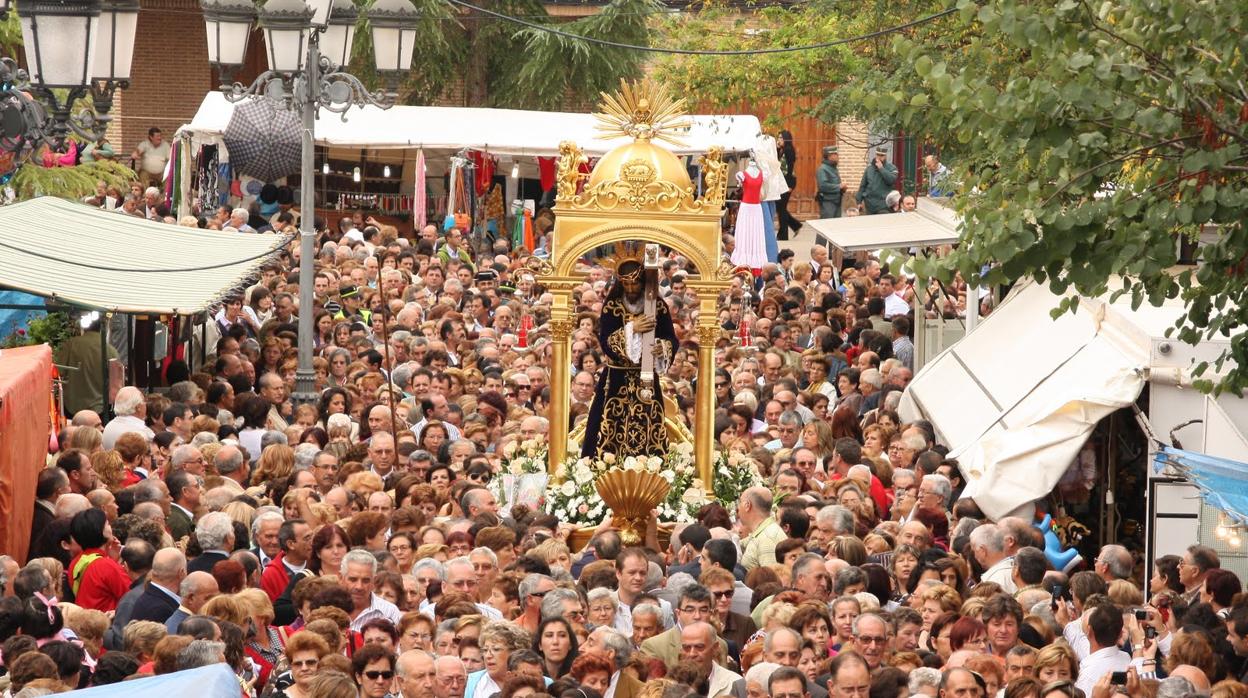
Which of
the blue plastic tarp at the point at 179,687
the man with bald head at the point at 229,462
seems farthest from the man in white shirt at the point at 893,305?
the blue plastic tarp at the point at 179,687

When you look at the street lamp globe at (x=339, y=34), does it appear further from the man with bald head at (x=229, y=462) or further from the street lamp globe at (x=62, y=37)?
the street lamp globe at (x=62, y=37)

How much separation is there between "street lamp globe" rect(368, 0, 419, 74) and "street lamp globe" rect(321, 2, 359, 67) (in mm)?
277

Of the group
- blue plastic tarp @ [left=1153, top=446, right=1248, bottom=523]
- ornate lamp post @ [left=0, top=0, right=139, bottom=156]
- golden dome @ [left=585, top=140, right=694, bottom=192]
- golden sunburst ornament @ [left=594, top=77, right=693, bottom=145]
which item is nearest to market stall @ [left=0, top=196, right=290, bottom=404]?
golden dome @ [left=585, top=140, right=694, bottom=192]

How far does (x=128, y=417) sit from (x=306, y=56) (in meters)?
3.41

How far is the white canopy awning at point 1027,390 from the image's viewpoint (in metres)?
15.3

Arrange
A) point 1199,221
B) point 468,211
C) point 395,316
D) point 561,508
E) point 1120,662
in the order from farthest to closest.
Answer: point 468,211 < point 395,316 < point 561,508 < point 1120,662 < point 1199,221

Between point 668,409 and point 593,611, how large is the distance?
20.2 ft

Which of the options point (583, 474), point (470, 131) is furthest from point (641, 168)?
point (470, 131)

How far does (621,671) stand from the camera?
34.4ft

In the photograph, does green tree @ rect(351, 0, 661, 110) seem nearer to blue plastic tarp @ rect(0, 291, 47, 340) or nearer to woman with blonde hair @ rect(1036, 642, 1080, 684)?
blue plastic tarp @ rect(0, 291, 47, 340)

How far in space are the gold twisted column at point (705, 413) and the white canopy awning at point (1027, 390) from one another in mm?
1875

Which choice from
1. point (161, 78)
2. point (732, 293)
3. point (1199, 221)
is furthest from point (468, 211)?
point (1199, 221)

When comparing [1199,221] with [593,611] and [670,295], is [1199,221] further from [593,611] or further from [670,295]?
[670,295]

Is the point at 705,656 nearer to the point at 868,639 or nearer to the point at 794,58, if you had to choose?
the point at 868,639
